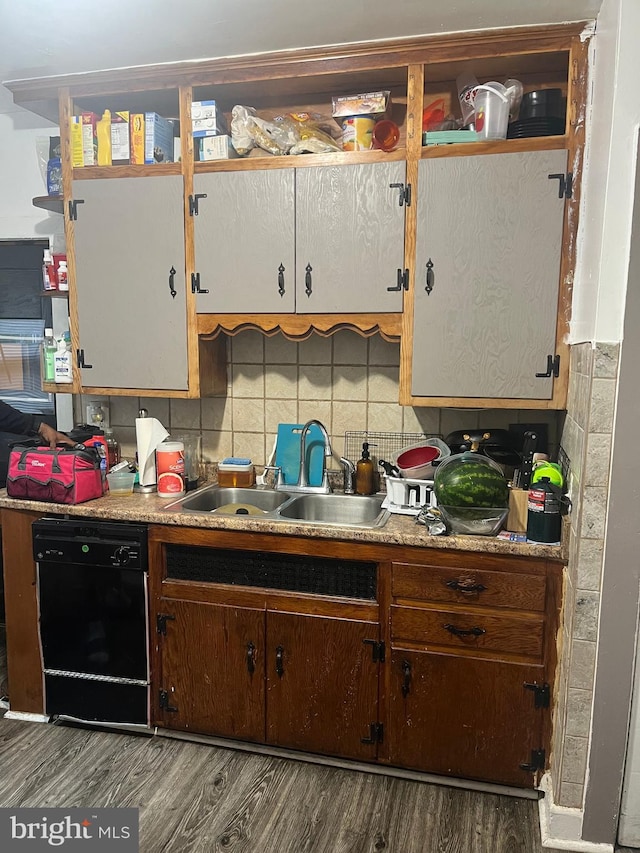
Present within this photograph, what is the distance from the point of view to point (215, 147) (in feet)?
7.69

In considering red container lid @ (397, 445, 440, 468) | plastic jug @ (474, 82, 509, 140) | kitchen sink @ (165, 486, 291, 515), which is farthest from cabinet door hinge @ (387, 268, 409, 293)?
kitchen sink @ (165, 486, 291, 515)

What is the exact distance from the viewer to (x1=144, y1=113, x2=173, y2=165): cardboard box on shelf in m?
2.40

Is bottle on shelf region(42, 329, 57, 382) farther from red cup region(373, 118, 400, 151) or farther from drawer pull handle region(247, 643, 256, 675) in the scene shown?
red cup region(373, 118, 400, 151)

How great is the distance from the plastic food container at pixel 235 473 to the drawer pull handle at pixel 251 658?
689mm

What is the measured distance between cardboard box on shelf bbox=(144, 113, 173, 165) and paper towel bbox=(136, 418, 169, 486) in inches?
40.1

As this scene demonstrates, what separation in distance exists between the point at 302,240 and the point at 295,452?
87 cm

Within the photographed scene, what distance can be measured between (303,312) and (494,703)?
1489 millimetres

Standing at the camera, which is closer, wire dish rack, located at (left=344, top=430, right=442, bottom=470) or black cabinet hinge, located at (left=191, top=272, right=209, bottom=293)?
black cabinet hinge, located at (left=191, top=272, right=209, bottom=293)

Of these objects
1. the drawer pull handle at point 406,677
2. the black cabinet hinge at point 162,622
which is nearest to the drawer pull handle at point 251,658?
the black cabinet hinge at point 162,622

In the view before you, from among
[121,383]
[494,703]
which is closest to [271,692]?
[494,703]

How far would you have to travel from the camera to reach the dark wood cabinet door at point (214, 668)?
2225 millimetres

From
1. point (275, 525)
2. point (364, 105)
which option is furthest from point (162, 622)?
point (364, 105)

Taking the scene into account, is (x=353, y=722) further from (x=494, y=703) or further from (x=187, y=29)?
(x=187, y=29)

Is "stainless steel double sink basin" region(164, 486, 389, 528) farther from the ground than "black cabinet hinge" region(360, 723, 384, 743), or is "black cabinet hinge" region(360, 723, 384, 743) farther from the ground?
"stainless steel double sink basin" region(164, 486, 389, 528)
